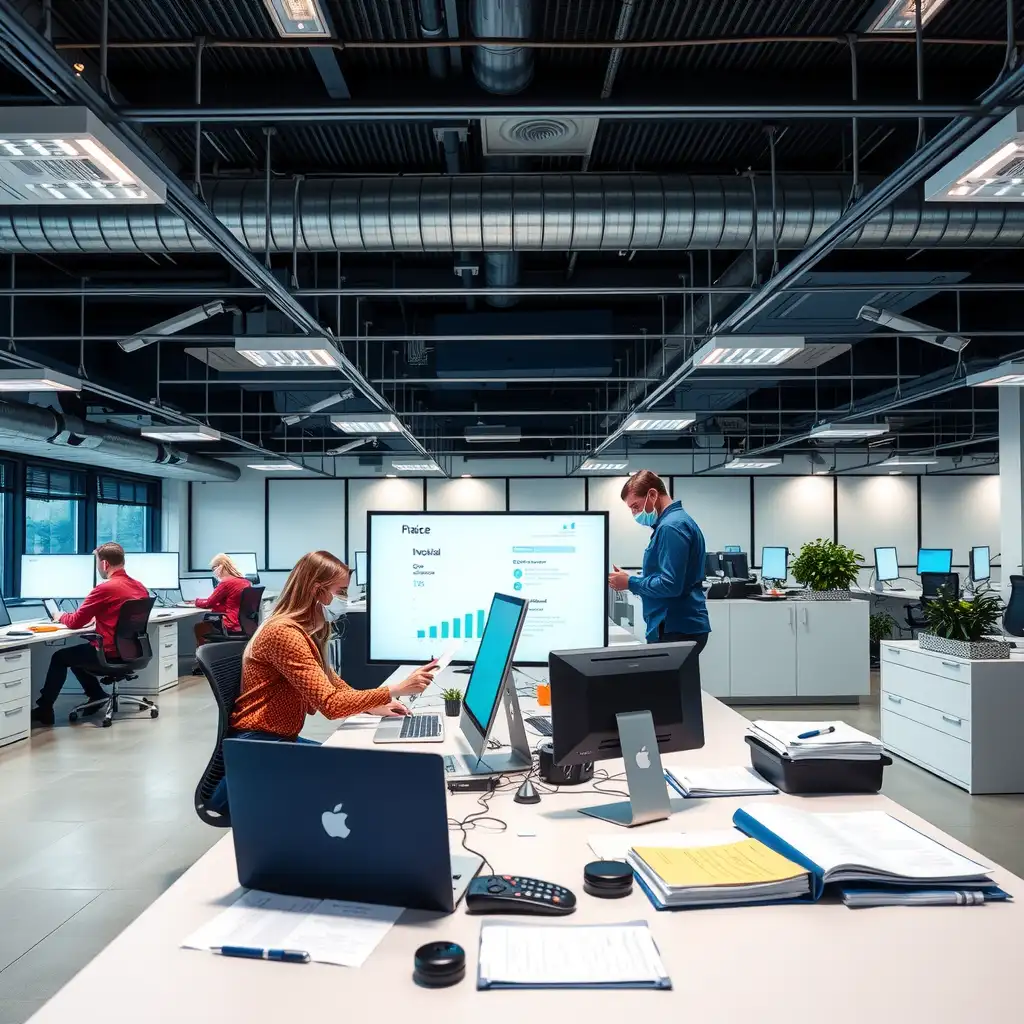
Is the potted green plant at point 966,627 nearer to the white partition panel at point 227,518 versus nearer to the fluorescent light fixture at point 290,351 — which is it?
the fluorescent light fixture at point 290,351

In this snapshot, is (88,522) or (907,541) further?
(907,541)

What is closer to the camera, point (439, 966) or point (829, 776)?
point (439, 966)

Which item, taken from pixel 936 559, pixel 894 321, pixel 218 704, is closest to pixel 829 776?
pixel 218 704

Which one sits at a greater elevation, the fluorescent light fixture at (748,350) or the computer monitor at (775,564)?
the fluorescent light fixture at (748,350)

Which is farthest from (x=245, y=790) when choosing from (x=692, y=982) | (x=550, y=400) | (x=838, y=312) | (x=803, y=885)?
(x=550, y=400)

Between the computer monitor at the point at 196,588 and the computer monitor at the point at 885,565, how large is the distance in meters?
9.32

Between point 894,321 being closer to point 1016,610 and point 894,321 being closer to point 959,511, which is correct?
point 1016,610

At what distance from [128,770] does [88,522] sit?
365 inches

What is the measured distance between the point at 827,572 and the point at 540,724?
5.48m

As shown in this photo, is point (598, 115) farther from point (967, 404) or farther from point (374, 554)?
point (967, 404)

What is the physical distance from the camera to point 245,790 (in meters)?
1.40

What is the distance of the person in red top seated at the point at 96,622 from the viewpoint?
6773mm

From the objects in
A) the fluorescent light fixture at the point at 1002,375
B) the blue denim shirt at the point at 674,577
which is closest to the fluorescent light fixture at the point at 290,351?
the blue denim shirt at the point at 674,577

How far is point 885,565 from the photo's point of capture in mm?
11875
